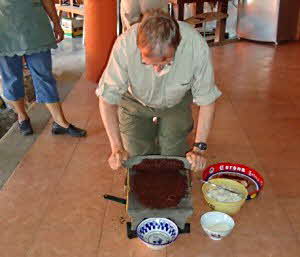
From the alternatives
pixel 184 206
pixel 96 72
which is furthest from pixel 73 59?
pixel 184 206

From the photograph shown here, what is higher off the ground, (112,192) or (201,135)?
(201,135)

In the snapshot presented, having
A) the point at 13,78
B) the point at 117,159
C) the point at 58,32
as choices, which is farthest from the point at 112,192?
the point at 58,32

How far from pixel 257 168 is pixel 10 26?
1.42m

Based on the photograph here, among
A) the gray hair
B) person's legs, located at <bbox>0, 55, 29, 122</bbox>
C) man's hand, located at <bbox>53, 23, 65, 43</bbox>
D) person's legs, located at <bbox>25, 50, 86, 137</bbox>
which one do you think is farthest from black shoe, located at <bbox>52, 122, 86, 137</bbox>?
the gray hair

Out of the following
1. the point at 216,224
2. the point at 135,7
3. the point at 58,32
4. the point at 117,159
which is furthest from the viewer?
the point at 58,32

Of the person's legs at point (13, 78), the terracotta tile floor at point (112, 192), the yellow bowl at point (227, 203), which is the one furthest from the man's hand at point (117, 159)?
the person's legs at point (13, 78)

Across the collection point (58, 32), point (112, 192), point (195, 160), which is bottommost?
point (112, 192)

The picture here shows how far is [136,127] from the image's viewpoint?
1644 millimetres

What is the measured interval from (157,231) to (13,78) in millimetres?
1205

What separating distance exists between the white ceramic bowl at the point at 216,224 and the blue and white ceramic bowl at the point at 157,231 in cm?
14

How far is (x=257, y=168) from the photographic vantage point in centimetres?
199

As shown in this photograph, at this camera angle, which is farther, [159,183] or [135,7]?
[135,7]

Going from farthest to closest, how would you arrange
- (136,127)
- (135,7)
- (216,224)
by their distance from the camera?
(135,7) → (136,127) → (216,224)

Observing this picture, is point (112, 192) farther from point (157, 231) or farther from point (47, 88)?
point (47, 88)
